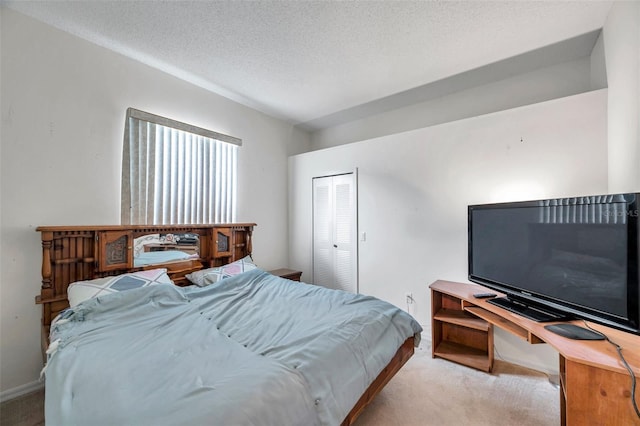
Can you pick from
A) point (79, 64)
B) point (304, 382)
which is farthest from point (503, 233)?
point (79, 64)

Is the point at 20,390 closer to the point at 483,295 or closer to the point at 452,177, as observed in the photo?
the point at 483,295

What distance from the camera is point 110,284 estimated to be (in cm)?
201

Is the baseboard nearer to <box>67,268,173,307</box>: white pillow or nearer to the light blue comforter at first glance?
<box>67,268,173,307</box>: white pillow

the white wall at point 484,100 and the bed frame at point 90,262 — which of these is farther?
the white wall at point 484,100

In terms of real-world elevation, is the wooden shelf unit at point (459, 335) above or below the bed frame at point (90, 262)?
below

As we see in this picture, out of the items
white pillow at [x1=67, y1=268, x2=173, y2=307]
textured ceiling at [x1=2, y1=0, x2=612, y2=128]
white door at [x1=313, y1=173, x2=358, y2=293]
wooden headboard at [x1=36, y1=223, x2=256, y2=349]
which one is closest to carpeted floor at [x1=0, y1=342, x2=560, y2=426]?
wooden headboard at [x1=36, y1=223, x2=256, y2=349]

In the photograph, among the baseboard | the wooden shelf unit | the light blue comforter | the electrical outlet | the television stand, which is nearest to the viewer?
the light blue comforter

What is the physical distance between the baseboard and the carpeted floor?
0.12 ft

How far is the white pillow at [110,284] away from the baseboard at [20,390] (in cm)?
69

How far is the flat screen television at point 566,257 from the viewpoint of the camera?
49.6 inches

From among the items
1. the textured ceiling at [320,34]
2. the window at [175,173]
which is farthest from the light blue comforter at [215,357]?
the textured ceiling at [320,34]

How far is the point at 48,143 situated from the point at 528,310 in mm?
3792

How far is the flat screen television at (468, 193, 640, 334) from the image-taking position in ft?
4.13

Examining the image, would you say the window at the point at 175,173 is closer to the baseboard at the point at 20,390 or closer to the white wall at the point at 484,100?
the baseboard at the point at 20,390
